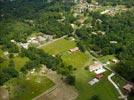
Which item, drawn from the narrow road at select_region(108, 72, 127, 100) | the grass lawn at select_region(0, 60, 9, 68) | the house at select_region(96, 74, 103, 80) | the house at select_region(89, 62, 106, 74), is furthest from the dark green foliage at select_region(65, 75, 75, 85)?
the grass lawn at select_region(0, 60, 9, 68)

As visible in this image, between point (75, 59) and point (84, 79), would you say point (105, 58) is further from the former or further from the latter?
point (84, 79)

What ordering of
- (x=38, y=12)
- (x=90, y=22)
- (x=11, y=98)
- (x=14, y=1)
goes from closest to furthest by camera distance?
(x=11, y=98)
(x=90, y=22)
(x=38, y=12)
(x=14, y=1)

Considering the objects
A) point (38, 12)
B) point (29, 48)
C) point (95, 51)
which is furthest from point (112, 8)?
point (29, 48)

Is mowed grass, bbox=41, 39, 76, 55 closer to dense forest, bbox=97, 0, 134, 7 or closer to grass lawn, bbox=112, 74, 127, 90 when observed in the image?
grass lawn, bbox=112, 74, 127, 90

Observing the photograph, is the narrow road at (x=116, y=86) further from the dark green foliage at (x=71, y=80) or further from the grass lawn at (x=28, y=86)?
the grass lawn at (x=28, y=86)

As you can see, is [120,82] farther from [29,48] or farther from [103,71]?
[29,48]

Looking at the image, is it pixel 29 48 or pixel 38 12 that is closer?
pixel 29 48

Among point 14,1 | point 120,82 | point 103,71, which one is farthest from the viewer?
point 14,1

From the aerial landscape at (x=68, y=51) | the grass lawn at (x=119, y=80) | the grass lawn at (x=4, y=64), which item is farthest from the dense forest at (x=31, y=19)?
the grass lawn at (x=119, y=80)

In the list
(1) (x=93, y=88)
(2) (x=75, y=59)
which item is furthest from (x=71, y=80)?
(2) (x=75, y=59)
